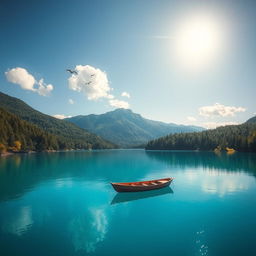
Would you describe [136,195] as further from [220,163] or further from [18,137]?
[18,137]

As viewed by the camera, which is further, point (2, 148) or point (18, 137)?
point (18, 137)

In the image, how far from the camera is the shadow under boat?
2892 centimetres

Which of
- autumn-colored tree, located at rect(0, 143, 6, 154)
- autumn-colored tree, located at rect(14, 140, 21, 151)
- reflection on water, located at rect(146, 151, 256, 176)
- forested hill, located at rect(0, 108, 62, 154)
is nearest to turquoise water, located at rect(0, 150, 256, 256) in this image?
reflection on water, located at rect(146, 151, 256, 176)

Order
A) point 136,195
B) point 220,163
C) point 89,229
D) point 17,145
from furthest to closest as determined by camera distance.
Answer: point 17,145 < point 220,163 < point 136,195 < point 89,229

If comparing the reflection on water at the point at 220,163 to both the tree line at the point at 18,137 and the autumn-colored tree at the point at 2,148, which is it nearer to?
the autumn-colored tree at the point at 2,148

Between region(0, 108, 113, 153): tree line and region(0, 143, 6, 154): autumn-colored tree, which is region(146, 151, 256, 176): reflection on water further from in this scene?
region(0, 108, 113, 153): tree line

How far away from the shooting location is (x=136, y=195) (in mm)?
31297

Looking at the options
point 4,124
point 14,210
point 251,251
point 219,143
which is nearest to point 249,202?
point 251,251

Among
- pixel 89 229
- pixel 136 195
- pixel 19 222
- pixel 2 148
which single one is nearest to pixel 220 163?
pixel 136 195

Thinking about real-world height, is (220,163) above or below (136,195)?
above

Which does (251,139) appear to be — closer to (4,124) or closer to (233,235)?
(233,235)

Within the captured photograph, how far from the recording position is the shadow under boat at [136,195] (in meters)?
28.9

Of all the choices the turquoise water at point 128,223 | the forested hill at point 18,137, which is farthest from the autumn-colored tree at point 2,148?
the turquoise water at point 128,223

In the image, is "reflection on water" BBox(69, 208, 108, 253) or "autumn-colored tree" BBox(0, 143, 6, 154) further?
"autumn-colored tree" BBox(0, 143, 6, 154)
